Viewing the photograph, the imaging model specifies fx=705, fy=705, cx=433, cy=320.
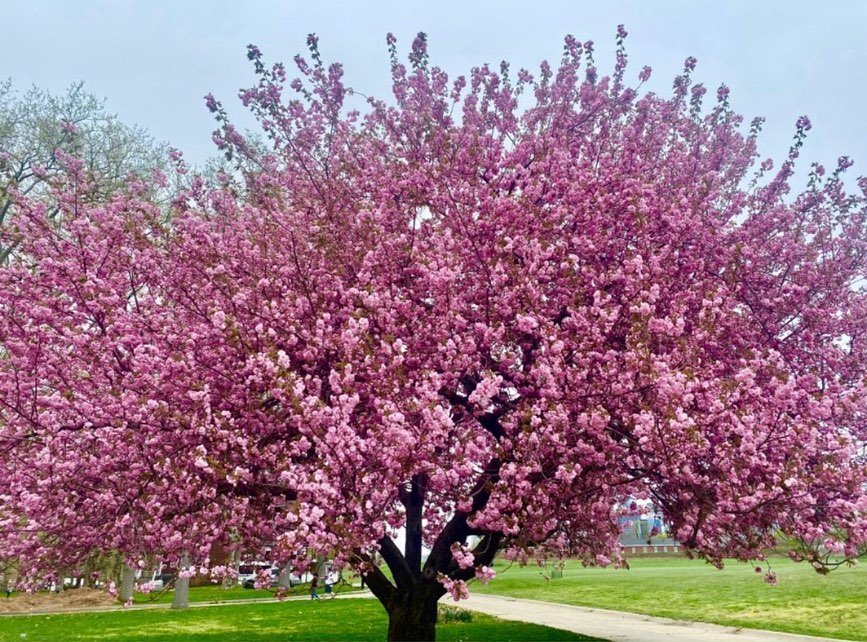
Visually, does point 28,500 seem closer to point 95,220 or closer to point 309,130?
point 95,220

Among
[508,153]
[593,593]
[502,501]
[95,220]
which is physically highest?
[508,153]

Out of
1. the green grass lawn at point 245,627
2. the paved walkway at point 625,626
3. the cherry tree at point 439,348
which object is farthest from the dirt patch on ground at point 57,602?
the cherry tree at point 439,348

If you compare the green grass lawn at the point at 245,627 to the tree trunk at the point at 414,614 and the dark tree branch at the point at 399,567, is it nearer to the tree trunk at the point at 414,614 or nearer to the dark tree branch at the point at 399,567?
the tree trunk at the point at 414,614

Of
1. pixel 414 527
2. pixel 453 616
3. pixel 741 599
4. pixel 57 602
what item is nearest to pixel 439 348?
pixel 414 527

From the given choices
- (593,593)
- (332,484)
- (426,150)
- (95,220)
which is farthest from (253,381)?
(593,593)

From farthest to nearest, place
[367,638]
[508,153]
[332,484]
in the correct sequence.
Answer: [367,638]
[508,153]
[332,484]

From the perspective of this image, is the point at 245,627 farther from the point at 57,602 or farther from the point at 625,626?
the point at 57,602

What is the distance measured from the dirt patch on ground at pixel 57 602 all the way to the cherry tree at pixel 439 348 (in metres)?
28.2

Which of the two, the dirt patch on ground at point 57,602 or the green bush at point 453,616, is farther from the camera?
the dirt patch on ground at point 57,602

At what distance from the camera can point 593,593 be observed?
38469 mm

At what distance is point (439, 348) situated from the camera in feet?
33.5

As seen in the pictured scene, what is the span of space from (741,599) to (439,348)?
25291mm

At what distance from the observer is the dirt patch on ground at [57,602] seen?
35487mm

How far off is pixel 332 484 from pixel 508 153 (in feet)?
22.8
